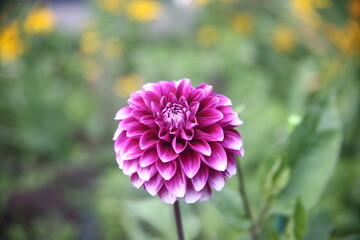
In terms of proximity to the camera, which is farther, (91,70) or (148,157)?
(91,70)

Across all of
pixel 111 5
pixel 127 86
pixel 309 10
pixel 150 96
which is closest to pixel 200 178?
pixel 150 96

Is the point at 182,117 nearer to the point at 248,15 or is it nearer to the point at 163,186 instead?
the point at 163,186

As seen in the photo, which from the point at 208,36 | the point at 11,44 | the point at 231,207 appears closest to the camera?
the point at 231,207

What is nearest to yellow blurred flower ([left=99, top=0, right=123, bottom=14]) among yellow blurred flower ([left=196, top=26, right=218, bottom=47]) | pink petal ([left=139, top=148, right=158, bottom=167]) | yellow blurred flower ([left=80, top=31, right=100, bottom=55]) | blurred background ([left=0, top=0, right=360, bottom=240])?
blurred background ([left=0, top=0, right=360, bottom=240])

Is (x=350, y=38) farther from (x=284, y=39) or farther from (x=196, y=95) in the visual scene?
(x=196, y=95)

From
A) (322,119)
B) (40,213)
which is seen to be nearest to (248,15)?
(40,213)

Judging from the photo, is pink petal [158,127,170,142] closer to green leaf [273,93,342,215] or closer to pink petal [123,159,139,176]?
pink petal [123,159,139,176]

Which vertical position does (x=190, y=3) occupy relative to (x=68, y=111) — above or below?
above
